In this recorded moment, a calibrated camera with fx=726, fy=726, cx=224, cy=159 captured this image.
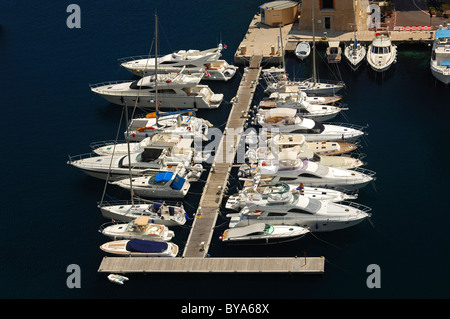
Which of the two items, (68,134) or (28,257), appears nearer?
(28,257)

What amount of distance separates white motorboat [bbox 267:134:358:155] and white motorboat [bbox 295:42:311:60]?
2413 cm

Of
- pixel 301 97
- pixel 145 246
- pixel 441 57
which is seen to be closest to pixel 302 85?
pixel 301 97

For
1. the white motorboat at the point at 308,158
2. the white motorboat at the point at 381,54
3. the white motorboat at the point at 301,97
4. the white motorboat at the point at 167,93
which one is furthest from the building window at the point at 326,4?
the white motorboat at the point at 308,158

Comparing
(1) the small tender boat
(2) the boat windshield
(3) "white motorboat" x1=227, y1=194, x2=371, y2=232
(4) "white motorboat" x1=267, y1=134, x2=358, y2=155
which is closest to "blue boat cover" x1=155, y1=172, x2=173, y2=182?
(3) "white motorboat" x1=227, y1=194, x2=371, y2=232

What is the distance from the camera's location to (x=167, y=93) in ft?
299

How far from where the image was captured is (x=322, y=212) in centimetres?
6731

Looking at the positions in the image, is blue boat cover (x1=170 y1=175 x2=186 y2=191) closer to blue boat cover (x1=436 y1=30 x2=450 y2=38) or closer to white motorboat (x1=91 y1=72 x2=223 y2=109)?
white motorboat (x1=91 y1=72 x2=223 y2=109)

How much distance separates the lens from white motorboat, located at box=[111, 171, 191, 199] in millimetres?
73312

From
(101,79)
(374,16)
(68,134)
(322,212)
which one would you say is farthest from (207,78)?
(322,212)

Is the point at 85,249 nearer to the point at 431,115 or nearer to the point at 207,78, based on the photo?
the point at 207,78

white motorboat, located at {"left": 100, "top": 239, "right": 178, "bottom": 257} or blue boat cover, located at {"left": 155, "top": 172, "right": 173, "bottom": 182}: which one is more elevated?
blue boat cover, located at {"left": 155, "top": 172, "right": 173, "bottom": 182}

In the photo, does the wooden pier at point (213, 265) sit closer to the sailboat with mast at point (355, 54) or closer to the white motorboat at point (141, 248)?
the white motorboat at point (141, 248)
